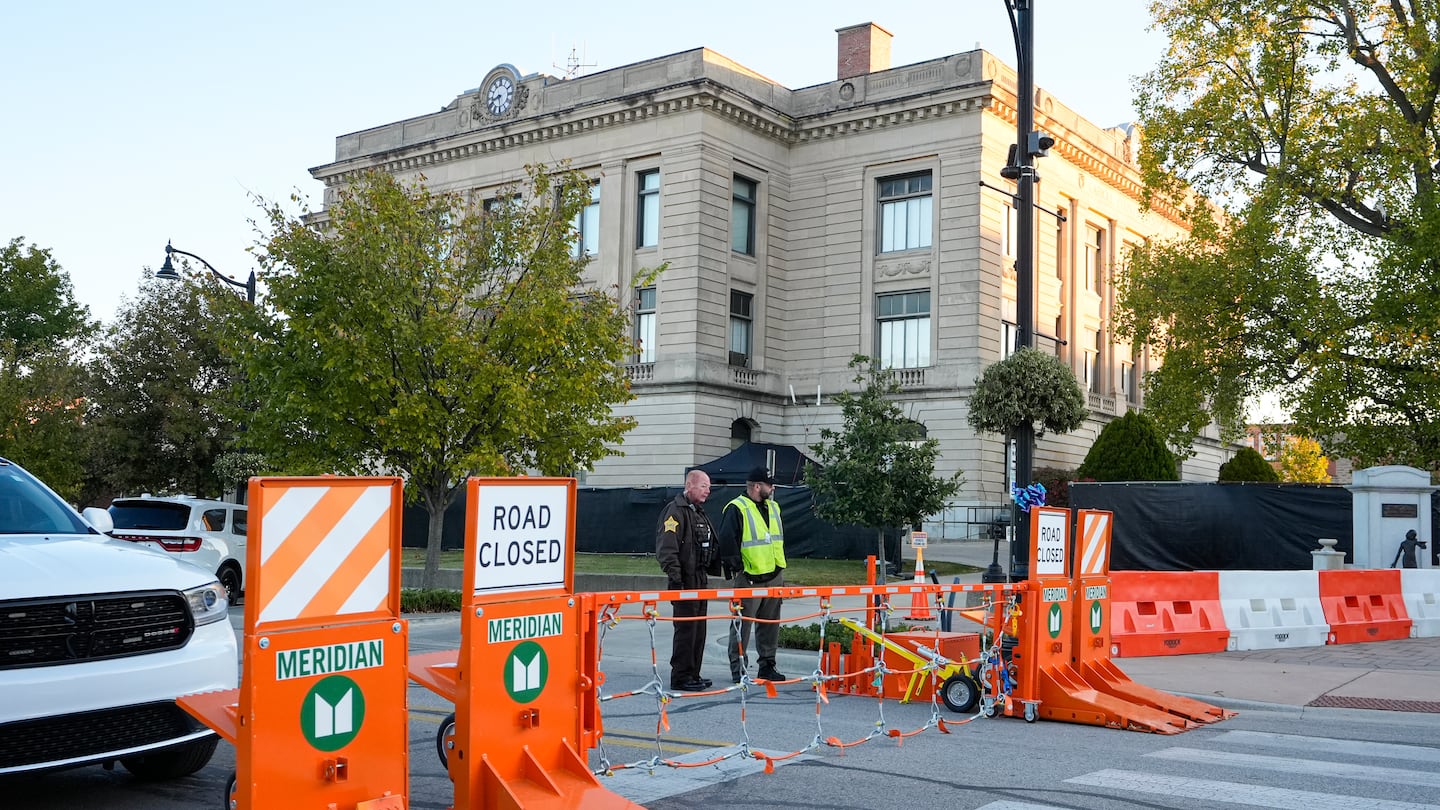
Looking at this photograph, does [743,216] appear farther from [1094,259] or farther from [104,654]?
[104,654]

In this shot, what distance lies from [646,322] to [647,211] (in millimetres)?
3854

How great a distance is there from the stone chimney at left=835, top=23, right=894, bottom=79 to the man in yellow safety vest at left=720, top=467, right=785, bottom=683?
36067 mm

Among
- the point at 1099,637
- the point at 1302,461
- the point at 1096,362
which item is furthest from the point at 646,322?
the point at 1302,461

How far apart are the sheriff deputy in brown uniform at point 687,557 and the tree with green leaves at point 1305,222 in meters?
21.1

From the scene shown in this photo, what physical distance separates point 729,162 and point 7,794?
38182 mm

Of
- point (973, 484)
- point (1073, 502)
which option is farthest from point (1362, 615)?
point (973, 484)

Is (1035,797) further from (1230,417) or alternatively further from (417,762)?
(1230,417)

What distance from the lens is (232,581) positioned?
21828 millimetres

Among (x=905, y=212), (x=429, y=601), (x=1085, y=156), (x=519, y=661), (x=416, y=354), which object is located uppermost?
(x=1085, y=156)

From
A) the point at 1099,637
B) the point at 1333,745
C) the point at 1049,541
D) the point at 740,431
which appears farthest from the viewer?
the point at 740,431

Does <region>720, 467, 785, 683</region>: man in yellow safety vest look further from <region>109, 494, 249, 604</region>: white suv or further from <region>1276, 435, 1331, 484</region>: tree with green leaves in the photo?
<region>1276, 435, 1331, 484</region>: tree with green leaves

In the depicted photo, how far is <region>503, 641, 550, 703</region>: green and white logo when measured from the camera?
5941 mm

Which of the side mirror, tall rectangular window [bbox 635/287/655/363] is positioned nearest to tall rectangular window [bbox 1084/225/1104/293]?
tall rectangular window [bbox 635/287/655/363]

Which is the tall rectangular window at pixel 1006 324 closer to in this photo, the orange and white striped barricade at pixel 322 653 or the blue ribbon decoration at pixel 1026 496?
the blue ribbon decoration at pixel 1026 496
